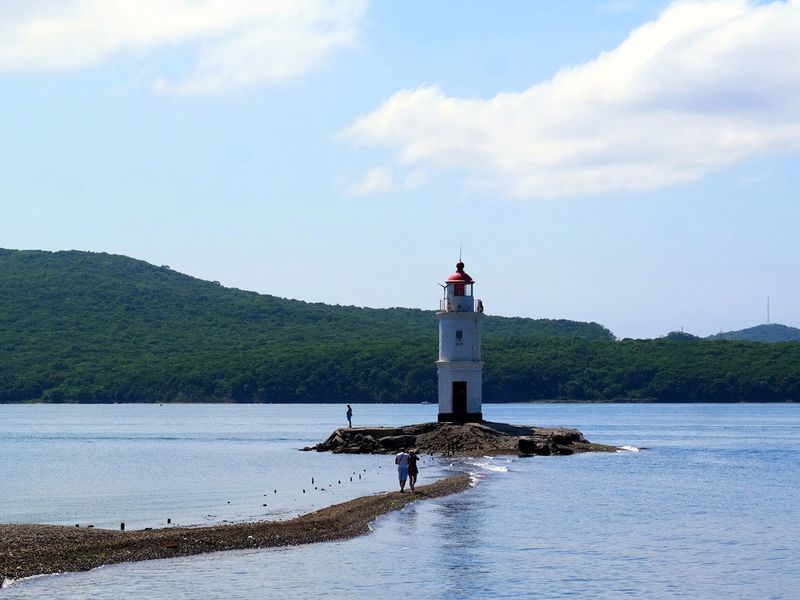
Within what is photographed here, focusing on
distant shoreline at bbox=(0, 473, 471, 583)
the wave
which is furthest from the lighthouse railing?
distant shoreline at bbox=(0, 473, 471, 583)

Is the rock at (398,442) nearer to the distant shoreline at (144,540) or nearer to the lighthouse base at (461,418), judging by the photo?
the lighthouse base at (461,418)

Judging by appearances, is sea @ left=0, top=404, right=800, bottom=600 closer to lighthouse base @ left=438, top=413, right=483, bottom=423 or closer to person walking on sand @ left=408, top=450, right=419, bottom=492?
person walking on sand @ left=408, top=450, right=419, bottom=492

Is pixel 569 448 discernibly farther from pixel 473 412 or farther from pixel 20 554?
pixel 20 554

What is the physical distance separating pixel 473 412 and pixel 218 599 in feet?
137

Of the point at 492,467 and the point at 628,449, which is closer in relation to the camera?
the point at 492,467

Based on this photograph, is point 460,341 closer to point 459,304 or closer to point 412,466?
point 459,304

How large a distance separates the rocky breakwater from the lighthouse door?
0.56 meters

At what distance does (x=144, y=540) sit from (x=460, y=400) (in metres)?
35.8

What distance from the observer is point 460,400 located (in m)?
67.0

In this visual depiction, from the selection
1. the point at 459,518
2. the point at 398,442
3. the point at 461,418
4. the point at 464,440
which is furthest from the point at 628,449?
the point at 459,518

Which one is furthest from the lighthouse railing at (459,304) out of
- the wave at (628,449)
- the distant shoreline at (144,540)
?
the distant shoreline at (144,540)

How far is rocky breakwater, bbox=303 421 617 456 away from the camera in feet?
218

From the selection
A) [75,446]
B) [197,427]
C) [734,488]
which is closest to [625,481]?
[734,488]

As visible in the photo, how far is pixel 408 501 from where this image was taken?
145 feet
